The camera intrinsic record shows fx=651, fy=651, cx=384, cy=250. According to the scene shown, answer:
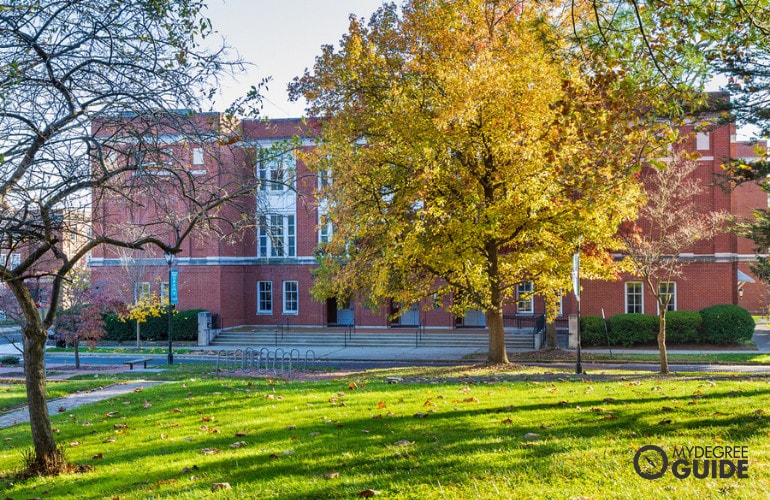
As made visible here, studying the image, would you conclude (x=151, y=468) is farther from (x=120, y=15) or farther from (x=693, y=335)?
(x=693, y=335)

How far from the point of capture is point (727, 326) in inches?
1195

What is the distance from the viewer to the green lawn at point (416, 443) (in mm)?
5436

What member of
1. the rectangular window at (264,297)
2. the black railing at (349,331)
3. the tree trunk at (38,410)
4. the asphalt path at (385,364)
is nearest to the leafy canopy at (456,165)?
the asphalt path at (385,364)

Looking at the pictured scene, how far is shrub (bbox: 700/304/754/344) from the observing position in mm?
30250

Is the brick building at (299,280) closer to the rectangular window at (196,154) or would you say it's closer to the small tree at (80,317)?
the small tree at (80,317)

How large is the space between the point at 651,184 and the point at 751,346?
873 centimetres

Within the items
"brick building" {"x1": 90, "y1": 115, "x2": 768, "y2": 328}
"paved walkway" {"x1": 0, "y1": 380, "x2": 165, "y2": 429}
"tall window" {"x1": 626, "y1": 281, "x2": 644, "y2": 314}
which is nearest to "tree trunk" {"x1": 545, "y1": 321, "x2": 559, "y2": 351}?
"brick building" {"x1": 90, "y1": 115, "x2": 768, "y2": 328}

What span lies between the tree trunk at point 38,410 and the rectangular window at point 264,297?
106 feet

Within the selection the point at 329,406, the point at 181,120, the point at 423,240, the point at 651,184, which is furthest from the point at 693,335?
the point at 181,120

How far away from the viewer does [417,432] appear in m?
7.61

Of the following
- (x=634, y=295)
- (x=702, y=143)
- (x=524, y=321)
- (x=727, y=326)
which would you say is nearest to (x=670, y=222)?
(x=727, y=326)

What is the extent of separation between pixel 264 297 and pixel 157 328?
6.77 meters

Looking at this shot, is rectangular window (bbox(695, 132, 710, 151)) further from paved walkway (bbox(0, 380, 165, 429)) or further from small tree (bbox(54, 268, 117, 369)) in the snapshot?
small tree (bbox(54, 268, 117, 369))

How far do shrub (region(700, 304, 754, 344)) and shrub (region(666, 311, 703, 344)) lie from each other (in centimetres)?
43
